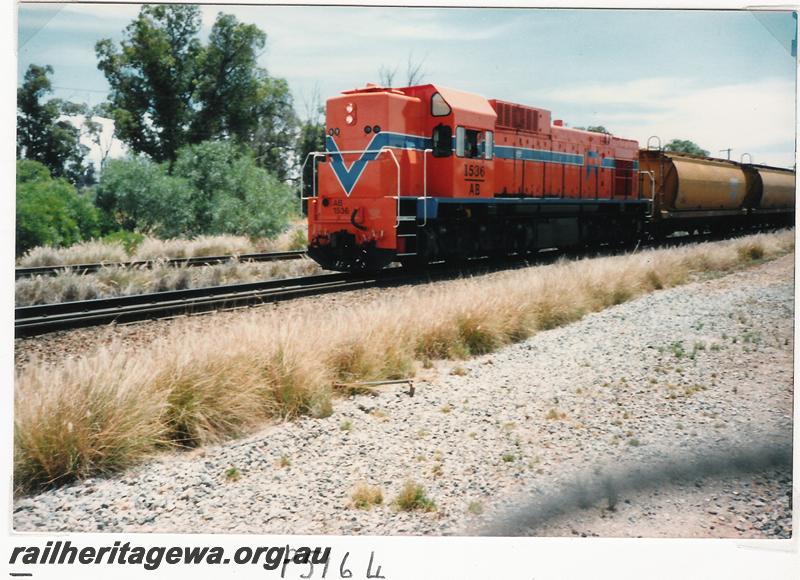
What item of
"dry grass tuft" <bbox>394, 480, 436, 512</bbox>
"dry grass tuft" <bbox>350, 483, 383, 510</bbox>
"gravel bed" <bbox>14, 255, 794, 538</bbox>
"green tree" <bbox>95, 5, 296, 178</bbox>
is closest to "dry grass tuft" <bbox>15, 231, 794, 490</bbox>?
"gravel bed" <bbox>14, 255, 794, 538</bbox>

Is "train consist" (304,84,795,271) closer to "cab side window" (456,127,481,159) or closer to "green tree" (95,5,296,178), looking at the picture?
"cab side window" (456,127,481,159)

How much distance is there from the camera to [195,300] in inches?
342

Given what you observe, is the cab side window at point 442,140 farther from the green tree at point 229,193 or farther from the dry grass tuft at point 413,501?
the dry grass tuft at point 413,501

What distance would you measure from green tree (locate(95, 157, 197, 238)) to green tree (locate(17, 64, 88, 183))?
2.83 meters

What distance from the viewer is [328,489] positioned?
A: 4.07m

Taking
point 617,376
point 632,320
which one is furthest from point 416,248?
point 617,376

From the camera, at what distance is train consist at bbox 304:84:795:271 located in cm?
1216

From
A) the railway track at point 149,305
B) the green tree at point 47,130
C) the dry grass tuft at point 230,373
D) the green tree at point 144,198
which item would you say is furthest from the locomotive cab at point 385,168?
the green tree at point 144,198

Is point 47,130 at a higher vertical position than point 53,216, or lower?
higher

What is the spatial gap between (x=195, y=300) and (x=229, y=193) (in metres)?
11.6

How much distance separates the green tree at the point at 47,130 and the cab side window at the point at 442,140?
6.07 m

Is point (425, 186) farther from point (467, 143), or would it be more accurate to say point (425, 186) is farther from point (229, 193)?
point (229, 193)

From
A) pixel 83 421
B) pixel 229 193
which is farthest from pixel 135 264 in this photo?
pixel 83 421

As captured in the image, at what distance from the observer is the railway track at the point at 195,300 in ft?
24.4
